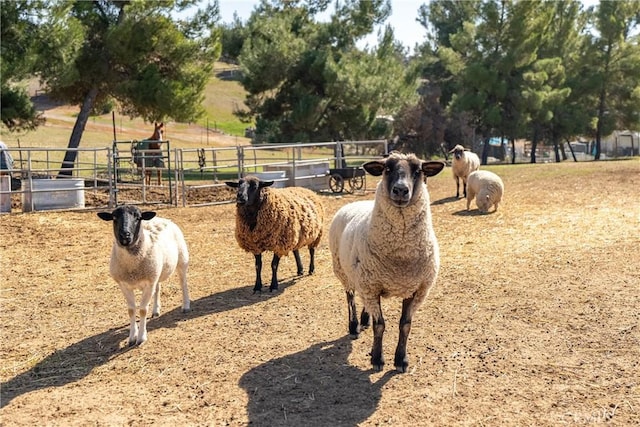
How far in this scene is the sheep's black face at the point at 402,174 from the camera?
17.0 ft

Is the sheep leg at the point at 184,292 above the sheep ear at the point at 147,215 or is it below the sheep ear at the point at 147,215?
below

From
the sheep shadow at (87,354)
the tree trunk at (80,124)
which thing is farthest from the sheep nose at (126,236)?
the tree trunk at (80,124)

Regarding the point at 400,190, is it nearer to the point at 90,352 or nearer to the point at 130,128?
the point at 90,352

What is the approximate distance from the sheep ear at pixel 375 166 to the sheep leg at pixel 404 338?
116cm

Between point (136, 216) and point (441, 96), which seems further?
point (441, 96)

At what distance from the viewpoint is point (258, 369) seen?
220 inches

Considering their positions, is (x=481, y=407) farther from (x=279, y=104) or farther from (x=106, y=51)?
(x=279, y=104)

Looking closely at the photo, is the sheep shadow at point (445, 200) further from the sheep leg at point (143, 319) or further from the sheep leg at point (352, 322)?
the sheep leg at point (143, 319)

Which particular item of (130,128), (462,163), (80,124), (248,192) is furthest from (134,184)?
(130,128)

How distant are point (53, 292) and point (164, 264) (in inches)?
103

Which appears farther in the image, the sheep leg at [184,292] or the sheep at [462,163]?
the sheep at [462,163]

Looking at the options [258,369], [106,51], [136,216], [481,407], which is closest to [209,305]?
[136,216]

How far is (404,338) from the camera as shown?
18.2ft

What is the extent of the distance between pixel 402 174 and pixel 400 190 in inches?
6.1
